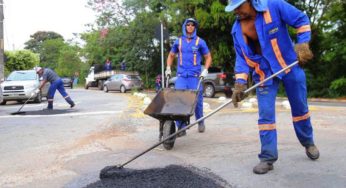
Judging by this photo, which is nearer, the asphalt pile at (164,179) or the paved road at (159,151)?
the asphalt pile at (164,179)

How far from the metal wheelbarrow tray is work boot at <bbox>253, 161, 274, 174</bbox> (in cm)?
157

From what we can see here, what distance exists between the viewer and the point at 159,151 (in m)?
6.28

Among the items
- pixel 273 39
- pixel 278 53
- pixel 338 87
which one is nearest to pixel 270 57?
pixel 278 53

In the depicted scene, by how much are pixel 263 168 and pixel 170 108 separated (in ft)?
6.93

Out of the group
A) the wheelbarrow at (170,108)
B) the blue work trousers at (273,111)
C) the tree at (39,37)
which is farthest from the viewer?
the tree at (39,37)

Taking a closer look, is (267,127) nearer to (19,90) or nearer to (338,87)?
(19,90)

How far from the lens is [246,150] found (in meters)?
6.02

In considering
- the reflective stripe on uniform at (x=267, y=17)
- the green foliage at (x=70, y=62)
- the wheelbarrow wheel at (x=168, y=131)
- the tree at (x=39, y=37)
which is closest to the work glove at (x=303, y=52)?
the reflective stripe on uniform at (x=267, y=17)

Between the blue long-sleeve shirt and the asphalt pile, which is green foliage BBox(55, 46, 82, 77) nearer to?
the blue long-sleeve shirt

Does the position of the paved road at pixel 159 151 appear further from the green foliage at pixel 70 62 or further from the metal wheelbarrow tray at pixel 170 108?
the green foliage at pixel 70 62

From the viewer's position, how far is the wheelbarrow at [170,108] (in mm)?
6266

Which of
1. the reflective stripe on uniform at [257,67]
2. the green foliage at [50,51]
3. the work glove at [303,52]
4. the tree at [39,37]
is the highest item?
the tree at [39,37]

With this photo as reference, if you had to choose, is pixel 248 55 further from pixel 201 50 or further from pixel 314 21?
pixel 314 21

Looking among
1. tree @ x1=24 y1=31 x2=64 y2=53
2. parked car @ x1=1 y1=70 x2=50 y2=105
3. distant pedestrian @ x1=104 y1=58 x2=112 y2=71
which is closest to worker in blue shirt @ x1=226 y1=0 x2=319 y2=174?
parked car @ x1=1 y1=70 x2=50 y2=105
